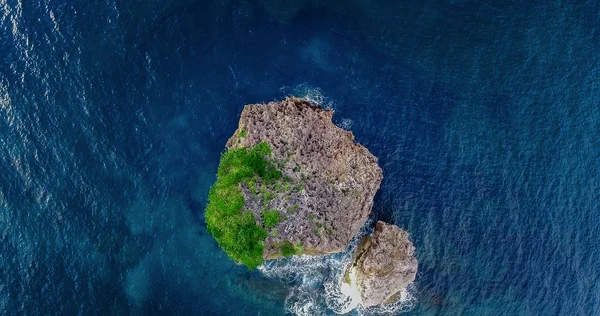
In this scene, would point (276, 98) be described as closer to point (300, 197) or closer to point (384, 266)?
point (300, 197)

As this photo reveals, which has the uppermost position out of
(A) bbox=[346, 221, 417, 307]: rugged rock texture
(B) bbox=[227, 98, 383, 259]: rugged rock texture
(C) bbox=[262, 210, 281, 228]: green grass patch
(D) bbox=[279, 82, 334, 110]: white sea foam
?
(D) bbox=[279, 82, 334, 110]: white sea foam

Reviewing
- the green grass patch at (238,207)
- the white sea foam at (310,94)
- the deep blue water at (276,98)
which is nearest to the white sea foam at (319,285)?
the deep blue water at (276,98)

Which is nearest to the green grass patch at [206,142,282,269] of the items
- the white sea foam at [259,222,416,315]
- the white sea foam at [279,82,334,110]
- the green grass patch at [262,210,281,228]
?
the green grass patch at [262,210,281,228]

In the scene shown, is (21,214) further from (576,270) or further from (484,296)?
(576,270)

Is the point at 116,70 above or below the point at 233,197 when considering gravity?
above

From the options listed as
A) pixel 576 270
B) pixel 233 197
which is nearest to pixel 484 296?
pixel 576 270

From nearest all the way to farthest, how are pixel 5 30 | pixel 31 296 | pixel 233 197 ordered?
pixel 233 197 < pixel 31 296 < pixel 5 30

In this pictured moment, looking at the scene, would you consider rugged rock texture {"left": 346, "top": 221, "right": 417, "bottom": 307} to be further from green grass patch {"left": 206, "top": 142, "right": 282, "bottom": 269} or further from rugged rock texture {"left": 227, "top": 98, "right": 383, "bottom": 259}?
green grass patch {"left": 206, "top": 142, "right": 282, "bottom": 269}

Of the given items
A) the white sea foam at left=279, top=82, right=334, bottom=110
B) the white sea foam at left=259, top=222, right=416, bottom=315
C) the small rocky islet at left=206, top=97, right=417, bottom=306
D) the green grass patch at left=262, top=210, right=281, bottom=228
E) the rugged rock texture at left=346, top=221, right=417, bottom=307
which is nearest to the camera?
the green grass patch at left=262, top=210, right=281, bottom=228

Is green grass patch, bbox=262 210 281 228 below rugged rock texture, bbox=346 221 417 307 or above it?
above
